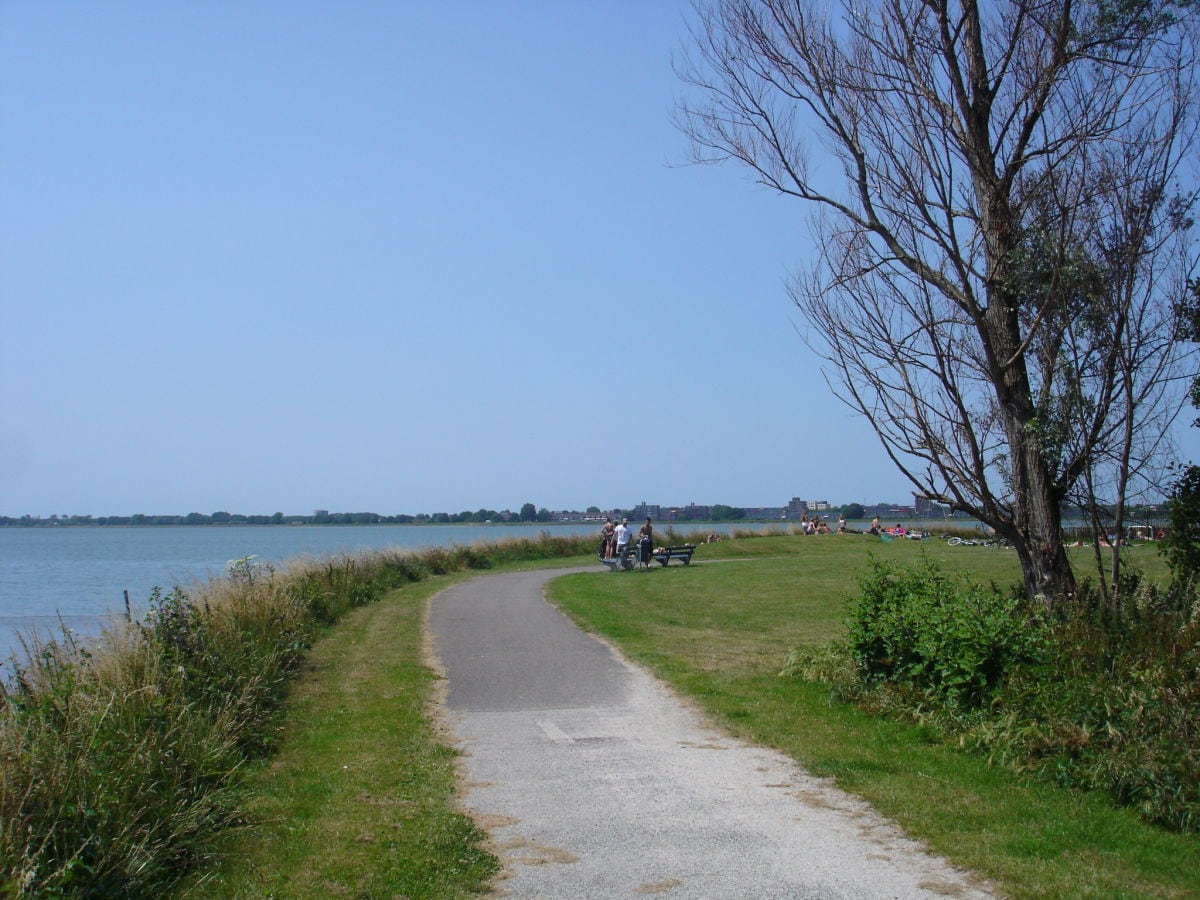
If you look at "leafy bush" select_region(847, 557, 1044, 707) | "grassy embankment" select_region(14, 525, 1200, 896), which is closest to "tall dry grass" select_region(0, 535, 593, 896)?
"grassy embankment" select_region(14, 525, 1200, 896)

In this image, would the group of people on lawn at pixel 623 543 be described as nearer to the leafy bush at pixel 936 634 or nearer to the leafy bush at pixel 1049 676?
the leafy bush at pixel 1049 676

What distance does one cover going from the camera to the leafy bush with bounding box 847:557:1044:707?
8.66 meters

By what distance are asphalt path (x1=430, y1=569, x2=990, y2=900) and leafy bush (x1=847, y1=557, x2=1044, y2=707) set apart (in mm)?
1953

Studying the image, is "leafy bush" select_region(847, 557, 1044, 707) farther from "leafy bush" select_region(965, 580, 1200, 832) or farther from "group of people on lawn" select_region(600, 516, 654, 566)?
"group of people on lawn" select_region(600, 516, 654, 566)

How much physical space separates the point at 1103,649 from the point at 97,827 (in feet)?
24.2

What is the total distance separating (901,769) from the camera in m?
7.52

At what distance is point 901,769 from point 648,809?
2114 millimetres

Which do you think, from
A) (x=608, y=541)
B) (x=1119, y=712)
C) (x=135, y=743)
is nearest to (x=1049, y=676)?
(x=1119, y=712)

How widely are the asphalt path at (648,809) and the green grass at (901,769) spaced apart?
0.87 ft

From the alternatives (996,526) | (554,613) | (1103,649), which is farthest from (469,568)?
(1103,649)

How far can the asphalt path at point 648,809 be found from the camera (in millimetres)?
5332

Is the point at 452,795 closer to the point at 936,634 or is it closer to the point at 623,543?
the point at 936,634

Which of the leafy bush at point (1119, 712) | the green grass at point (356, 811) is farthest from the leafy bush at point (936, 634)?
the green grass at point (356, 811)

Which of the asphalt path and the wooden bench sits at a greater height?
the wooden bench
